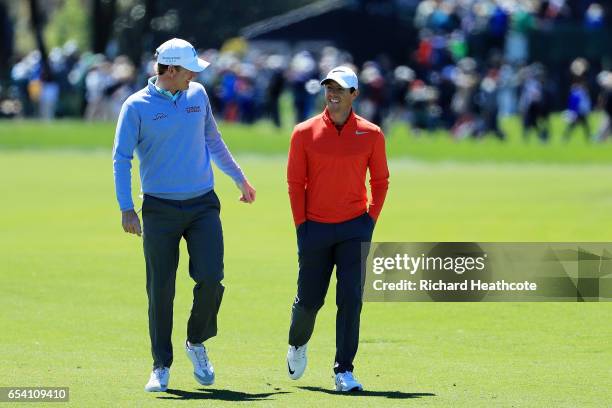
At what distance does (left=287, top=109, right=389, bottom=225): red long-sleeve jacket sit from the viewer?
10.6 m

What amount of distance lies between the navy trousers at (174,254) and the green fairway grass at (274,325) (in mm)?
401

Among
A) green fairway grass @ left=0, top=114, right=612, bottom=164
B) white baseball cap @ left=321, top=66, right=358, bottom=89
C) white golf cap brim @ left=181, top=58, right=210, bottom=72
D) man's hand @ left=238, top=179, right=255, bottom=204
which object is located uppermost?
white golf cap brim @ left=181, top=58, right=210, bottom=72

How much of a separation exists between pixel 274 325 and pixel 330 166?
3.93 meters

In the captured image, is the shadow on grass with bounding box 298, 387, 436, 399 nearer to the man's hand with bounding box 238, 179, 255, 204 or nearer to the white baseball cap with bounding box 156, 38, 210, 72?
the man's hand with bounding box 238, 179, 255, 204

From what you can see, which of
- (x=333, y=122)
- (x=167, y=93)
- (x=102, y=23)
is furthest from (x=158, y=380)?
(x=102, y=23)

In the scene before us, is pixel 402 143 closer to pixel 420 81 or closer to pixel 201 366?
pixel 420 81

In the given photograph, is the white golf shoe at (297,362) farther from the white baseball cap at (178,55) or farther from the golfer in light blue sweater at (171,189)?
the white baseball cap at (178,55)

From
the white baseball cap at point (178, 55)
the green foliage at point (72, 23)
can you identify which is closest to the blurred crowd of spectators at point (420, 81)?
the green foliage at point (72, 23)

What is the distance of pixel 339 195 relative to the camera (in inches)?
422

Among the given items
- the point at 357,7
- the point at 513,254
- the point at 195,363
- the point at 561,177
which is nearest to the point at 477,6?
the point at 357,7

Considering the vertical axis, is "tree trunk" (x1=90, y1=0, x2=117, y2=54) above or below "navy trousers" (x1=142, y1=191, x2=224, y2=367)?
above

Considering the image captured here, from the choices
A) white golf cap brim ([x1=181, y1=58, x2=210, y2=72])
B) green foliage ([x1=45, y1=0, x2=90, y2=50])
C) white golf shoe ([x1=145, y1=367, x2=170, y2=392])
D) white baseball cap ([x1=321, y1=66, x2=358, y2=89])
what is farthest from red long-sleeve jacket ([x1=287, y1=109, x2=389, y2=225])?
green foliage ([x1=45, y1=0, x2=90, y2=50])

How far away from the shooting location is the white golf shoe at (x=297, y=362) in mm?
11195

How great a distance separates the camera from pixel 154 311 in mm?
10984
